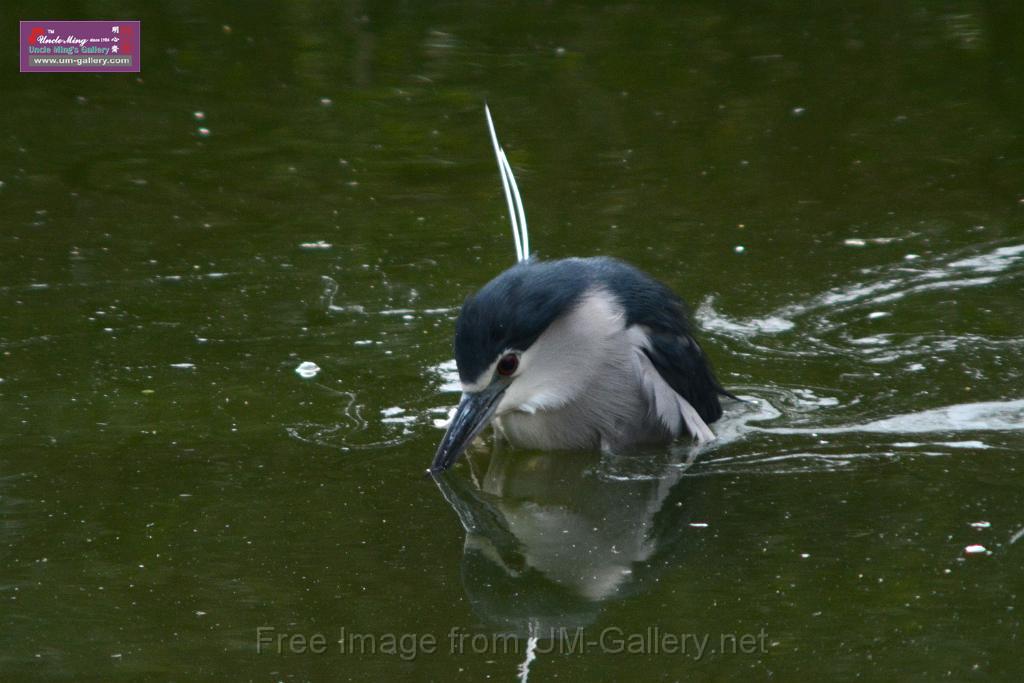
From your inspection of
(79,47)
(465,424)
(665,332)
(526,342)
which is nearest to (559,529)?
(465,424)

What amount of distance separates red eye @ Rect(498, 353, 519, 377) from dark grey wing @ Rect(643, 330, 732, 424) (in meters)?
0.49

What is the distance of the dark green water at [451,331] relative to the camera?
11.8 feet

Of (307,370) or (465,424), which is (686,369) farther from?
(307,370)

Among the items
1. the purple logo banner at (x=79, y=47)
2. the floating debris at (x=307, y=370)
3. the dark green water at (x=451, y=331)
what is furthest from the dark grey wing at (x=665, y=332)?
the purple logo banner at (x=79, y=47)

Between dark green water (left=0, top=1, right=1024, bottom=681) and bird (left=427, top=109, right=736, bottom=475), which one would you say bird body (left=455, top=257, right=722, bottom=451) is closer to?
bird (left=427, top=109, right=736, bottom=475)

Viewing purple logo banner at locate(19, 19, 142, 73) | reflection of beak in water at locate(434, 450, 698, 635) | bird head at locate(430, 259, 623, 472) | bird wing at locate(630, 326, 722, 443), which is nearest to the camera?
reflection of beak in water at locate(434, 450, 698, 635)

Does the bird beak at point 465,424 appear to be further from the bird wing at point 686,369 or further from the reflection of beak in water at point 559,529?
the bird wing at point 686,369

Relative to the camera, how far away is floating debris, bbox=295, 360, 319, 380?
5.01 m

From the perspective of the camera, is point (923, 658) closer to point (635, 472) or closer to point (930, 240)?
point (635, 472)

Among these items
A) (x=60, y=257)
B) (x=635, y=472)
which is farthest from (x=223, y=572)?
(x=60, y=257)

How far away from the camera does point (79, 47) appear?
8258 millimetres

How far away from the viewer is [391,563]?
3852 millimetres

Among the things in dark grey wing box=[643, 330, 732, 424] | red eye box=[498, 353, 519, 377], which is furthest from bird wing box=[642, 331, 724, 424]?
red eye box=[498, 353, 519, 377]

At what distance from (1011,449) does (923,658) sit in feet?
4.10
